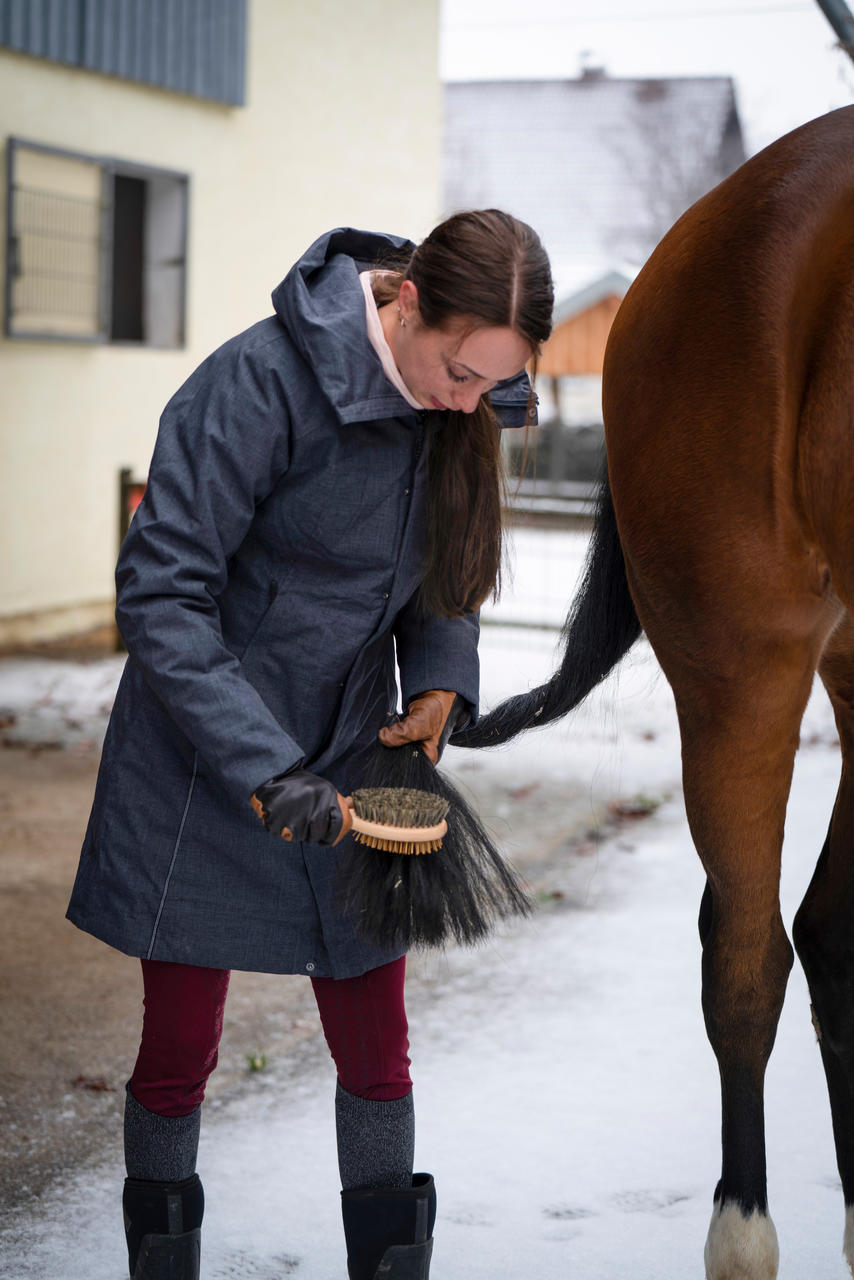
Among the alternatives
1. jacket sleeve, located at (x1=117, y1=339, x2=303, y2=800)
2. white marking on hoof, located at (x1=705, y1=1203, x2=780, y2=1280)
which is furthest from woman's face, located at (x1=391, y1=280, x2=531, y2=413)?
white marking on hoof, located at (x1=705, y1=1203, x2=780, y2=1280)

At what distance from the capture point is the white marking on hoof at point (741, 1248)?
1.91 metres

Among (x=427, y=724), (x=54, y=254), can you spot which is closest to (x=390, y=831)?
(x=427, y=724)

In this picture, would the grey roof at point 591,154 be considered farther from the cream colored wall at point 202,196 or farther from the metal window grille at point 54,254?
the metal window grille at point 54,254

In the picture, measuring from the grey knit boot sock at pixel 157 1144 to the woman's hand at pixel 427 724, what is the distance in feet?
1.89

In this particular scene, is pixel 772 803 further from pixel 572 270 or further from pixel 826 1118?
pixel 572 270

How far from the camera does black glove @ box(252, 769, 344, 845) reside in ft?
5.17

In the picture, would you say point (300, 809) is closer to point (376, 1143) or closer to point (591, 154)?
point (376, 1143)

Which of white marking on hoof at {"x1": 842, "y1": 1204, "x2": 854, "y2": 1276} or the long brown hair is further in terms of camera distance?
white marking on hoof at {"x1": 842, "y1": 1204, "x2": 854, "y2": 1276}

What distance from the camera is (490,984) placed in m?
3.35

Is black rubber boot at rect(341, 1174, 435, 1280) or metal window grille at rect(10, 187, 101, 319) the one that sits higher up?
metal window grille at rect(10, 187, 101, 319)

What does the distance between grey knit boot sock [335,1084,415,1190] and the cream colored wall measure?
5684 mm

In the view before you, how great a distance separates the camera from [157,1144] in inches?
74.3

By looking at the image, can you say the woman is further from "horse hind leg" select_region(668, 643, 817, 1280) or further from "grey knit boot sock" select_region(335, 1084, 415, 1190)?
"horse hind leg" select_region(668, 643, 817, 1280)

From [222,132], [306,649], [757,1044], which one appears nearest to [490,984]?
[757,1044]
